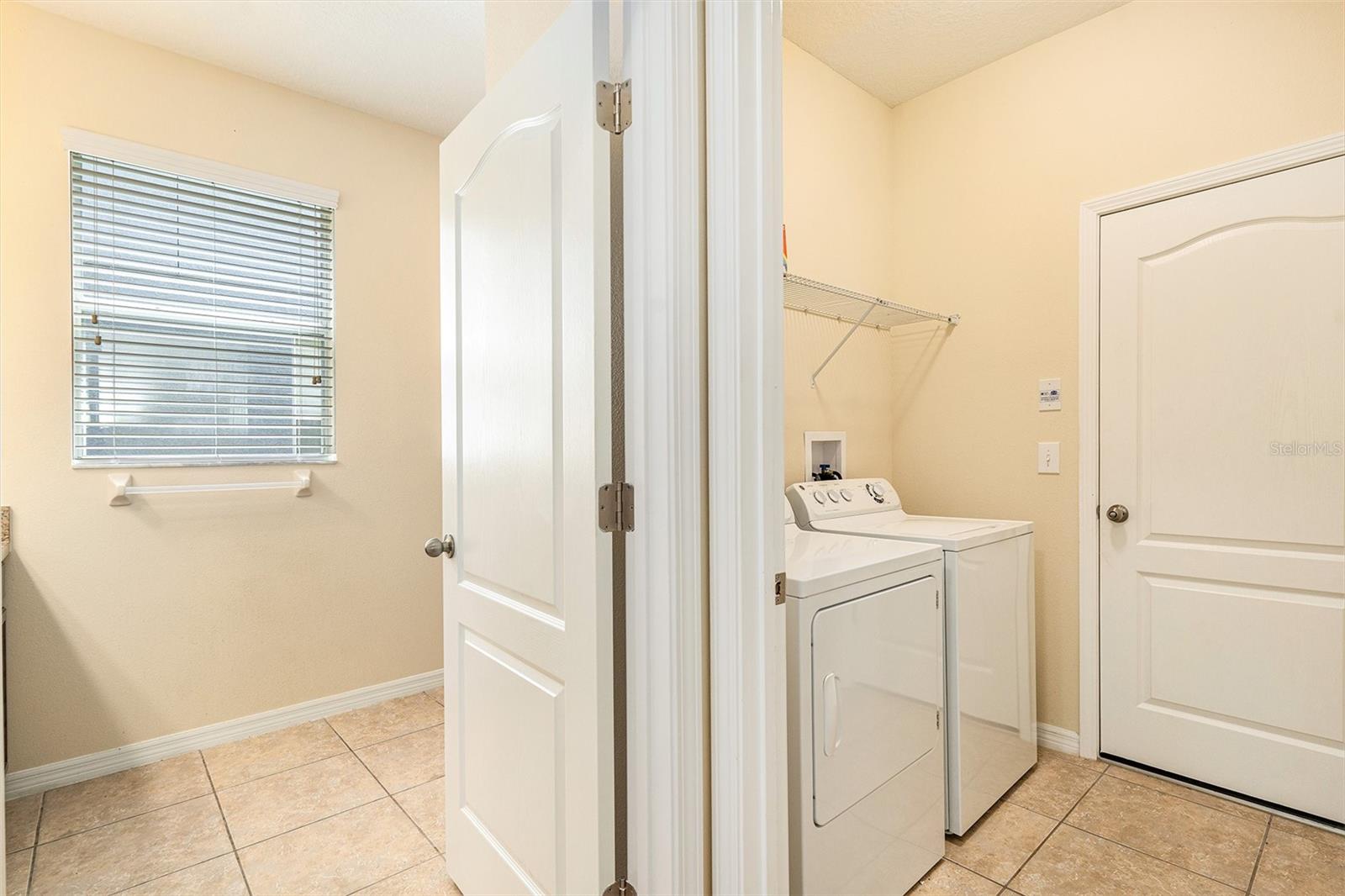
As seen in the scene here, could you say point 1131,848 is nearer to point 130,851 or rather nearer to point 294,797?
point 294,797

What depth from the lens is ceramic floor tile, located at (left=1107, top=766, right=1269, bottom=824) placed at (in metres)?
1.96

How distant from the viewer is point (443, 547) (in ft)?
5.35

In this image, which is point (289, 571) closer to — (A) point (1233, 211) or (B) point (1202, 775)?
(B) point (1202, 775)

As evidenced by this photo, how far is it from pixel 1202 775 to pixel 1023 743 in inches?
21.9

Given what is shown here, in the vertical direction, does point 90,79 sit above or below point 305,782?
above

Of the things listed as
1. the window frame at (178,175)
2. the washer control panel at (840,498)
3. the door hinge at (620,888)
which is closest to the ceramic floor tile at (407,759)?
the window frame at (178,175)

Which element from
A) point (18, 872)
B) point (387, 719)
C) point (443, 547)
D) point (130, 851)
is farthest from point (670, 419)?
point (387, 719)

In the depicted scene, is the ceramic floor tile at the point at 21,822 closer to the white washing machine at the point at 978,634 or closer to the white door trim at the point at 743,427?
the white door trim at the point at 743,427

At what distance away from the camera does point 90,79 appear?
2.22 meters

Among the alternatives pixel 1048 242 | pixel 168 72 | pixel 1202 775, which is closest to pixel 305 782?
pixel 168 72

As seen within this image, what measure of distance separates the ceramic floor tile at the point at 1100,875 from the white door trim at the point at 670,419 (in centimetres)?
110

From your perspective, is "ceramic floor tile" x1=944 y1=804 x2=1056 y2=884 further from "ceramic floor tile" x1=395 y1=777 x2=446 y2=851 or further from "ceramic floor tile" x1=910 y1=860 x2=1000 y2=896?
"ceramic floor tile" x1=395 y1=777 x2=446 y2=851

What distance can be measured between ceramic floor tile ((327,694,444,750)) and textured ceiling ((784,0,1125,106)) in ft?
9.74

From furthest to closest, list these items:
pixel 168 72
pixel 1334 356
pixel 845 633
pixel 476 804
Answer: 1. pixel 168 72
2. pixel 1334 356
3. pixel 476 804
4. pixel 845 633
